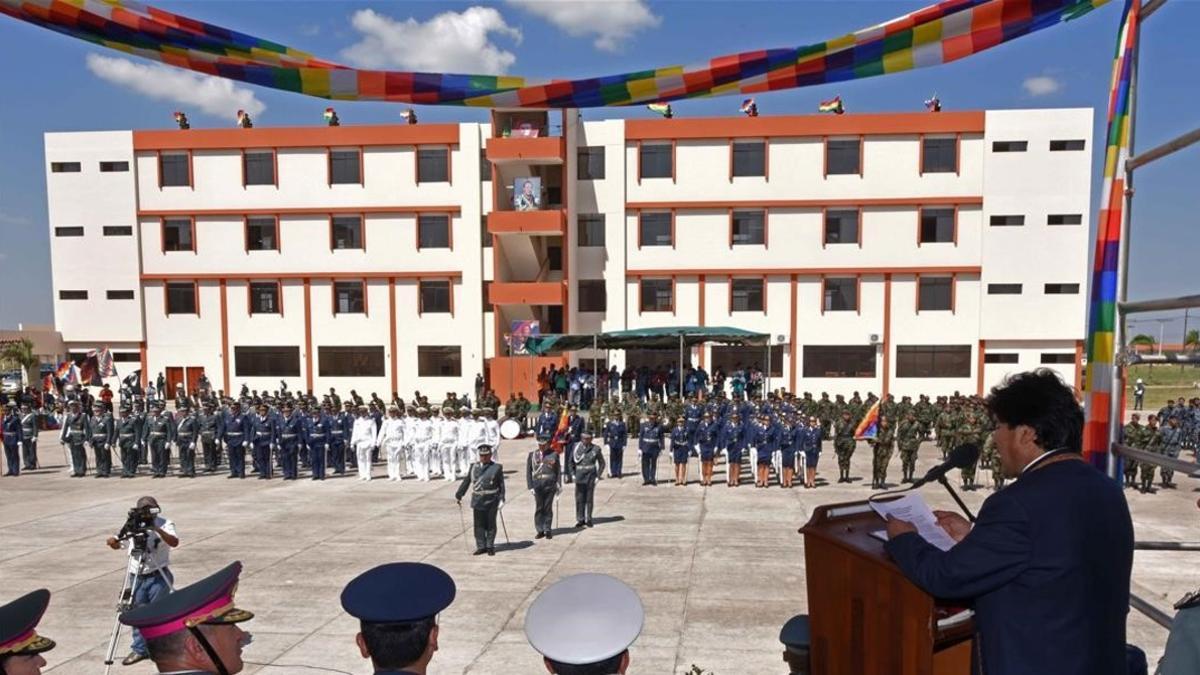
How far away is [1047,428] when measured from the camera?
7.43ft

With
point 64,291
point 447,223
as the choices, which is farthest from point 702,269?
point 64,291

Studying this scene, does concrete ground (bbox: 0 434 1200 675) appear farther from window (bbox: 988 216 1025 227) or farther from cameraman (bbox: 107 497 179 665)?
window (bbox: 988 216 1025 227)

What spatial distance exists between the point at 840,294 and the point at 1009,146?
9.87m

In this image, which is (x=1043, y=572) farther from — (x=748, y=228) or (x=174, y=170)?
(x=174, y=170)

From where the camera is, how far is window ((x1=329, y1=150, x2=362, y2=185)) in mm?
34281

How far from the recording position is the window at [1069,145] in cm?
3098

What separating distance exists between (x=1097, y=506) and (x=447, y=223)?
33861 mm

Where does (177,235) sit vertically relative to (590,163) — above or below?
below

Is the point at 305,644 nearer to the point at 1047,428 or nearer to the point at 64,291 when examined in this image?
the point at 1047,428

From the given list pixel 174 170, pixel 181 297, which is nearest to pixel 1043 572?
pixel 181 297

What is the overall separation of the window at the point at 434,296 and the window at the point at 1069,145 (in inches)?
1137

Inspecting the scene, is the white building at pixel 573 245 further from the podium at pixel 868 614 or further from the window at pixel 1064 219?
the podium at pixel 868 614

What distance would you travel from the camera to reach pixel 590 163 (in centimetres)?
3419

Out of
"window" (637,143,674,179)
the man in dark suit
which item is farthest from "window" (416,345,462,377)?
the man in dark suit
